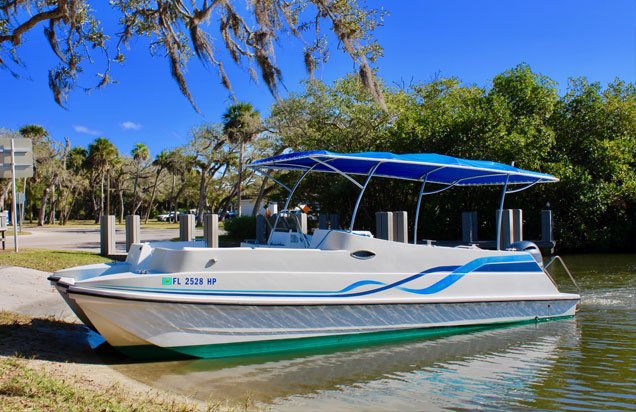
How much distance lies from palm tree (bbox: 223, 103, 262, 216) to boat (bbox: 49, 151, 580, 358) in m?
30.3

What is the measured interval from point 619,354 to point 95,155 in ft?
177

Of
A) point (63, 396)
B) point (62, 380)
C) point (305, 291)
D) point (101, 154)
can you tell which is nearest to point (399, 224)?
point (305, 291)

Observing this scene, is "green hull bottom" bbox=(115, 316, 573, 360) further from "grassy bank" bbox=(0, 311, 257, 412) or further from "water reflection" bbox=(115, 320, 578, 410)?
"grassy bank" bbox=(0, 311, 257, 412)

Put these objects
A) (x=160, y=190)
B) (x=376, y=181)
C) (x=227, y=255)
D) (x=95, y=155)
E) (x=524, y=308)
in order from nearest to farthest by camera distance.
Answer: (x=227, y=255), (x=524, y=308), (x=376, y=181), (x=95, y=155), (x=160, y=190)

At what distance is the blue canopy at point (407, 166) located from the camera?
8.38 metres

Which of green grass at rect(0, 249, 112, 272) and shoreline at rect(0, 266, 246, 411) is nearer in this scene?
shoreline at rect(0, 266, 246, 411)

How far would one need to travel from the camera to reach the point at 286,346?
24.5 ft

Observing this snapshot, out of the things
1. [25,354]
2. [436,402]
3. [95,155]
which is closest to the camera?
[436,402]

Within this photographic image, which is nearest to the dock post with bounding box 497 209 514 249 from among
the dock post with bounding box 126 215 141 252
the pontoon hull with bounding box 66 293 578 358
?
the pontoon hull with bounding box 66 293 578 358

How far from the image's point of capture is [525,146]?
69.9 feet

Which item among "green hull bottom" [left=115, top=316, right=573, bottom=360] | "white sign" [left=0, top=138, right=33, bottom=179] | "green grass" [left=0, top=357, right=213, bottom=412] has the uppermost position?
"white sign" [left=0, top=138, right=33, bottom=179]

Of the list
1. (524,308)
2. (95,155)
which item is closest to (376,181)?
(524,308)

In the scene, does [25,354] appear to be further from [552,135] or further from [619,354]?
[552,135]

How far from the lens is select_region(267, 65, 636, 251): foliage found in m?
21.7
